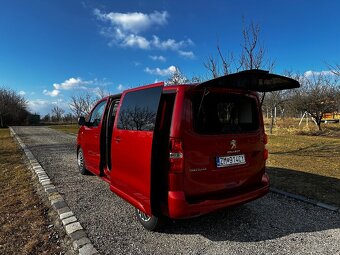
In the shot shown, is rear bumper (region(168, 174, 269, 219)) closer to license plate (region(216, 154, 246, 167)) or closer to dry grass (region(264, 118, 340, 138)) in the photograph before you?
license plate (region(216, 154, 246, 167))

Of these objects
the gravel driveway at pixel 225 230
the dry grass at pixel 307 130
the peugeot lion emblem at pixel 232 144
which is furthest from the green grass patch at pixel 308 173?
the dry grass at pixel 307 130

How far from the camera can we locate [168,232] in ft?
12.4

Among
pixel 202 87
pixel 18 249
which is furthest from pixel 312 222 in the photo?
pixel 18 249

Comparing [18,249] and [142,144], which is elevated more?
[142,144]

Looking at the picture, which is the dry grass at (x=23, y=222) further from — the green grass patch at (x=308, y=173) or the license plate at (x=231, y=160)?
the green grass patch at (x=308, y=173)

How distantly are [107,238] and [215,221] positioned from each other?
1542 millimetres

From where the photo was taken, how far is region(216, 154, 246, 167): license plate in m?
3.56

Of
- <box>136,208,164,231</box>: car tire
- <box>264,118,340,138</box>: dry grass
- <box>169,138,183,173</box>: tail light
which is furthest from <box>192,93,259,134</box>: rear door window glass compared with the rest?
<box>264,118,340,138</box>: dry grass

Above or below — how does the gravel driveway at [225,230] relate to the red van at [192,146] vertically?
below

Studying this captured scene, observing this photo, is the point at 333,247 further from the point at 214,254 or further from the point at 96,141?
the point at 96,141

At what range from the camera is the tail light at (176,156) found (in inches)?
129

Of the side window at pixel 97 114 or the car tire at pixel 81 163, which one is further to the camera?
the car tire at pixel 81 163

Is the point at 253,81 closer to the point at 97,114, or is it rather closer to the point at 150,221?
the point at 150,221

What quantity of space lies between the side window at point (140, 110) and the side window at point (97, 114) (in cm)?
140
